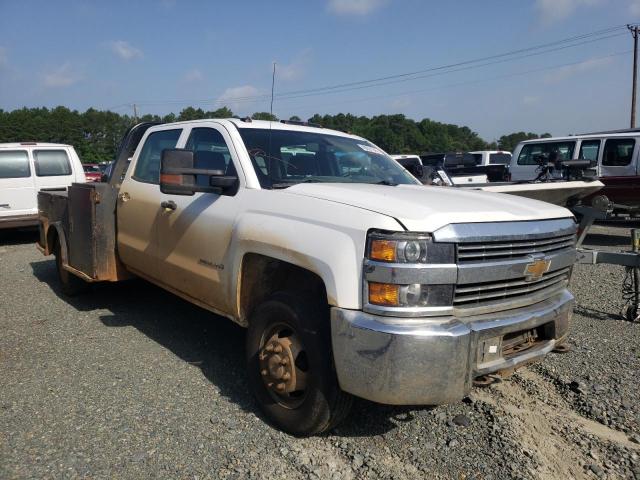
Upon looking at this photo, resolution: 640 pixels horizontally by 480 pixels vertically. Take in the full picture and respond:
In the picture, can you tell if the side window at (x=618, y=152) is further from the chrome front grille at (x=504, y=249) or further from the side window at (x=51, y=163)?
the side window at (x=51, y=163)

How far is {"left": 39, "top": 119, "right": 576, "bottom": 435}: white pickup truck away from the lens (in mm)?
2572

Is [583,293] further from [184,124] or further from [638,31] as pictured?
[638,31]

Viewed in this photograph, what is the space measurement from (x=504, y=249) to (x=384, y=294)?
2.39 ft

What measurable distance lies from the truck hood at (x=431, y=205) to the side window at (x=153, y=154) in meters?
1.85

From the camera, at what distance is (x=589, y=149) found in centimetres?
1248

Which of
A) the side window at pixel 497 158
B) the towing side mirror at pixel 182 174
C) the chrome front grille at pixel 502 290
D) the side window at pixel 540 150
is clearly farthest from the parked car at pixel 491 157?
the towing side mirror at pixel 182 174

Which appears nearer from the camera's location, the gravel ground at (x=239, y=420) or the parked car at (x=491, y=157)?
the gravel ground at (x=239, y=420)

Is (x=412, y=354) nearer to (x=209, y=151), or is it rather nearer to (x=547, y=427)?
(x=547, y=427)

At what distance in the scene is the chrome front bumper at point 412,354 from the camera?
8.27 feet

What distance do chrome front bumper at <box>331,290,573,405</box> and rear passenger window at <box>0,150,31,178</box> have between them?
412 inches

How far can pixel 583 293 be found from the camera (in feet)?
20.5

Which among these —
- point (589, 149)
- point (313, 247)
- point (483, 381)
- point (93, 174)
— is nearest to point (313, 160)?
point (313, 247)

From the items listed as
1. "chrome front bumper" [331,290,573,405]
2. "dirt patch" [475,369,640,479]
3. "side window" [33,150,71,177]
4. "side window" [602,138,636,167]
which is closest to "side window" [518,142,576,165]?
"side window" [602,138,636,167]

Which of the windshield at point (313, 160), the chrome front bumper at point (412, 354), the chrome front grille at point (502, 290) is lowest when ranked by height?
the chrome front bumper at point (412, 354)
